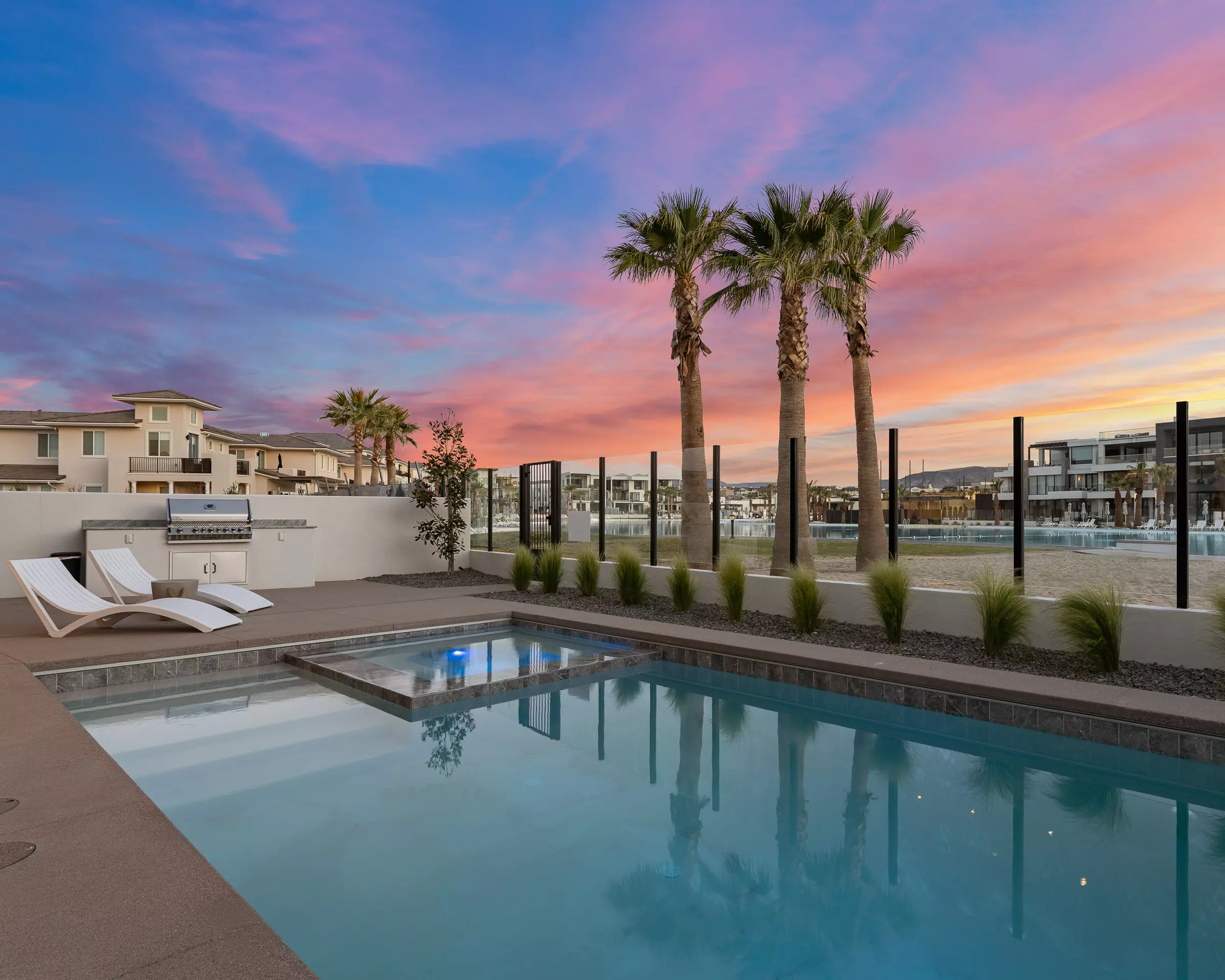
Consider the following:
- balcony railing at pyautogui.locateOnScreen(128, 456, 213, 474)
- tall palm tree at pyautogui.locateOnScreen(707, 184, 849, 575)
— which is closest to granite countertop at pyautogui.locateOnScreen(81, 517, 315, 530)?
tall palm tree at pyautogui.locateOnScreen(707, 184, 849, 575)

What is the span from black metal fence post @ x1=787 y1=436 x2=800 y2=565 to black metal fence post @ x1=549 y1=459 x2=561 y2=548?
4.86 m

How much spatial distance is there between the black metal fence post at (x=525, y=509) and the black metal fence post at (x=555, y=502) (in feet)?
2.98

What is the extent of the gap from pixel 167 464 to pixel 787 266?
3480 centimetres

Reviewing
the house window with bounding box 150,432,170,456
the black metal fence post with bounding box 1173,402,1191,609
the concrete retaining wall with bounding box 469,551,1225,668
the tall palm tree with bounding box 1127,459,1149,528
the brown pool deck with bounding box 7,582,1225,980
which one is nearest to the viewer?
the brown pool deck with bounding box 7,582,1225,980

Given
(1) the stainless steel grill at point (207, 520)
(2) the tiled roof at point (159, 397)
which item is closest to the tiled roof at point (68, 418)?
(2) the tiled roof at point (159, 397)

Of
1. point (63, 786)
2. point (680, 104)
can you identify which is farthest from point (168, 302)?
point (63, 786)

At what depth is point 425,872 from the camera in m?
3.32

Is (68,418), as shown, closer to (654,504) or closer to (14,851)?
(654,504)

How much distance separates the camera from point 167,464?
35.7 metres

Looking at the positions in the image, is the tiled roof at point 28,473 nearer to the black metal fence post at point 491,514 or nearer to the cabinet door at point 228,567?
the cabinet door at point 228,567

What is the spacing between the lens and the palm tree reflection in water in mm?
2791

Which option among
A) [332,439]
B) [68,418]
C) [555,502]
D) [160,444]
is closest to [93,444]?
[68,418]

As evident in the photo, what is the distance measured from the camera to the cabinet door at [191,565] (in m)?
11.4

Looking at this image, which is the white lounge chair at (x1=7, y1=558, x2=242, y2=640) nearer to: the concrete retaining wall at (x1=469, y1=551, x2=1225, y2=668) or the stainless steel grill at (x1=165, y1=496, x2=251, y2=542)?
the stainless steel grill at (x1=165, y1=496, x2=251, y2=542)
